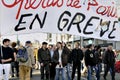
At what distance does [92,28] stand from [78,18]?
13.6 inches

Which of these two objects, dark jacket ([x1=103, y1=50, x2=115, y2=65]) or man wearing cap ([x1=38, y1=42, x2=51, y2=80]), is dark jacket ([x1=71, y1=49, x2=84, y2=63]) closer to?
man wearing cap ([x1=38, y1=42, x2=51, y2=80])

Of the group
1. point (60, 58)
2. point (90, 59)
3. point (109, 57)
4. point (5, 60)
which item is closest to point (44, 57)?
point (60, 58)

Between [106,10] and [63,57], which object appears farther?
[63,57]

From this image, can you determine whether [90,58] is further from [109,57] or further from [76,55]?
[109,57]

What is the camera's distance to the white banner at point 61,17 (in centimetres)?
755

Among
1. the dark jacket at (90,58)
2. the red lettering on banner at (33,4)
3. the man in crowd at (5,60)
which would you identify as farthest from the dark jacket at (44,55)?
the red lettering on banner at (33,4)

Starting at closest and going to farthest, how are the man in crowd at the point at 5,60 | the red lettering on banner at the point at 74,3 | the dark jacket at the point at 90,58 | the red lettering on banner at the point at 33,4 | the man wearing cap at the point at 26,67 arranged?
the red lettering on banner at the point at 33,4 < the red lettering on banner at the point at 74,3 < the man in crowd at the point at 5,60 < the man wearing cap at the point at 26,67 < the dark jacket at the point at 90,58

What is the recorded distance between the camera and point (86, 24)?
316 inches

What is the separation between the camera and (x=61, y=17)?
778cm

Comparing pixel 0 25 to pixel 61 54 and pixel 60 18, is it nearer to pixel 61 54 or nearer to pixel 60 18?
pixel 60 18

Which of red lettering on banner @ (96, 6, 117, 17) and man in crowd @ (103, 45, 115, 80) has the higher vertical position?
red lettering on banner @ (96, 6, 117, 17)

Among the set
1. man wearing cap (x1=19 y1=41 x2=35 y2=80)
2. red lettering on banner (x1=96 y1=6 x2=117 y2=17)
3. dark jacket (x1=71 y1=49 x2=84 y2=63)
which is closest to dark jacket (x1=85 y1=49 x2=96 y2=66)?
dark jacket (x1=71 y1=49 x2=84 y2=63)

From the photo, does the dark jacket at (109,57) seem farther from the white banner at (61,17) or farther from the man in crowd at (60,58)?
the white banner at (61,17)

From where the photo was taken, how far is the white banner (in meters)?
7.55
